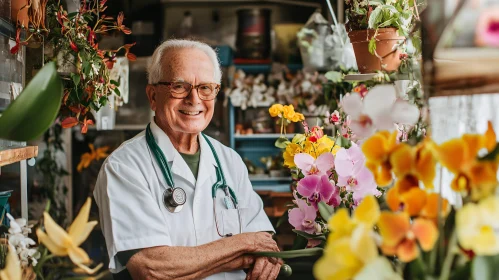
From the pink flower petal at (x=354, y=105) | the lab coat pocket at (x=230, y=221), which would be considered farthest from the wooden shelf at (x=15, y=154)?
the pink flower petal at (x=354, y=105)

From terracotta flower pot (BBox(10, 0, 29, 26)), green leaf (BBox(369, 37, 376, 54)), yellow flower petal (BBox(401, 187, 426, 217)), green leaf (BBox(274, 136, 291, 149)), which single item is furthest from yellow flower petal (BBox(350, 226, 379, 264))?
terracotta flower pot (BBox(10, 0, 29, 26))

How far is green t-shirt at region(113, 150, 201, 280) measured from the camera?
1.63m

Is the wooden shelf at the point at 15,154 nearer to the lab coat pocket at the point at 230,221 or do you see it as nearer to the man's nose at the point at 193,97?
the man's nose at the point at 193,97

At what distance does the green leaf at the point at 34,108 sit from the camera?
785 mm

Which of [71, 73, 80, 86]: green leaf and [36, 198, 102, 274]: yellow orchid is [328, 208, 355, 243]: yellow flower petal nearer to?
[36, 198, 102, 274]: yellow orchid

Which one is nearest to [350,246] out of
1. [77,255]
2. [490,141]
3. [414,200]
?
[414,200]

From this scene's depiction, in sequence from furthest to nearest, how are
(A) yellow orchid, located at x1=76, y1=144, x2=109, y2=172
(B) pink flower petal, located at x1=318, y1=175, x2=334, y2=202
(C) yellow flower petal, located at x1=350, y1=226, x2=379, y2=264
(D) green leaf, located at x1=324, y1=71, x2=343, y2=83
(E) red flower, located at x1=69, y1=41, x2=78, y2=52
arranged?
(A) yellow orchid, located at x1=76, y1=144, x2=109, y2=172 < (D) green leaf, located at x1=324, y1=71, x2=343, y2=83 < (E) red flower, located at x1=69, y1=41, x2=78, y2=52 < (B) pink flower petal, located at x1=318, y1=175, x2=334, y2=202 < (C) yellow flower petal, located at x1=350, y1=226, x2=379, y2=264

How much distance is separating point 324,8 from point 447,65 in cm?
446

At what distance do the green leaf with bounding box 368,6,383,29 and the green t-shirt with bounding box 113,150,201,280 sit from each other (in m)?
0.71

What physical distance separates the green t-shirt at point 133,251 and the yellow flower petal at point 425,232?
1.05 metres

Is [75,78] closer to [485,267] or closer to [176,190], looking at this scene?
[176,190]

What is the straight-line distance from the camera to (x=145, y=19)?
504 cm

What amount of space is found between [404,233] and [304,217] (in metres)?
0.60

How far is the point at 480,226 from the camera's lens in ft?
2.30
